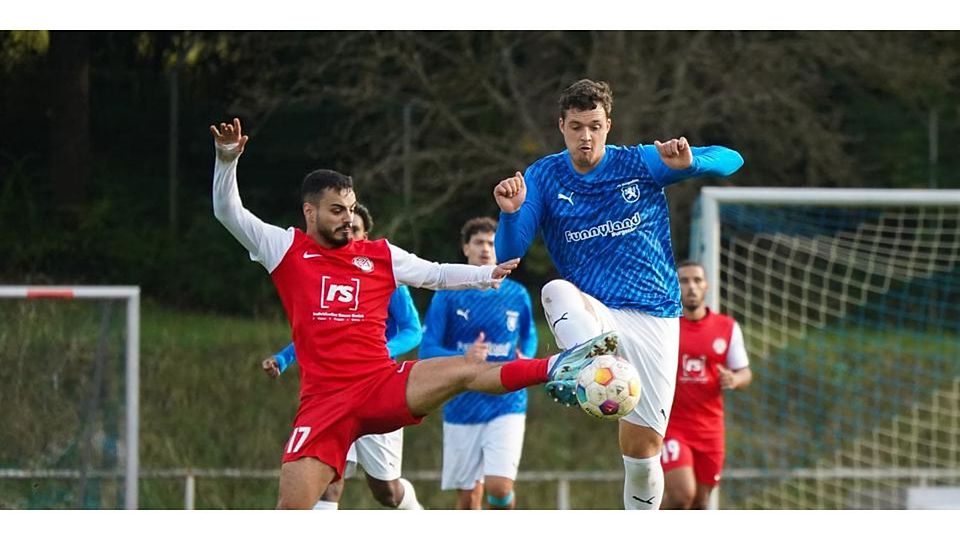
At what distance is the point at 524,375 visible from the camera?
18.7 ft

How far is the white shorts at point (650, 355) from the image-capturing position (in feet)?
20.6

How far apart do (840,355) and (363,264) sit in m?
9.19

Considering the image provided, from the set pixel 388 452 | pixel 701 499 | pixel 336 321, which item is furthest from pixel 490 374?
pixel 701 499

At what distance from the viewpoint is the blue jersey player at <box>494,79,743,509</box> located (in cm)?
620

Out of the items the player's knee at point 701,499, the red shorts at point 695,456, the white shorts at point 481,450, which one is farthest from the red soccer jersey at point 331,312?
the player's knee at point 701,499

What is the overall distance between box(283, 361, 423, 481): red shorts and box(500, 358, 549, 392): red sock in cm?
51

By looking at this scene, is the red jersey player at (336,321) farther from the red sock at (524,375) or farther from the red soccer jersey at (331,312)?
the red sock at (524,375)

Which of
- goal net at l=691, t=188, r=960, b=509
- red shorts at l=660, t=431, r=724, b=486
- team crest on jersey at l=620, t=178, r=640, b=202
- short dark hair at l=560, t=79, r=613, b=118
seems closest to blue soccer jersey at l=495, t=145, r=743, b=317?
team crest on jersey at l=620, t=178, r=640, b=202

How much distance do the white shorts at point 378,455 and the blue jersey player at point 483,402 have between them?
784mm

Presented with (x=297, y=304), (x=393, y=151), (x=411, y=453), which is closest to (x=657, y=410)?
(x=297, y=304)

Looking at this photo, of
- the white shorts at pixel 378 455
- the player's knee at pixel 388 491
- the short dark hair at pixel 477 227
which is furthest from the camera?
the short dark hair at pixel 477 227

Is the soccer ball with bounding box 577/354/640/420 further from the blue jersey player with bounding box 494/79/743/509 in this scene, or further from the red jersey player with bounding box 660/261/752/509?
the red jersey player with bounding box 660/261/752/509

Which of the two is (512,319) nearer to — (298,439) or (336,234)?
(336,234)

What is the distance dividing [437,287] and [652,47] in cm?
964
